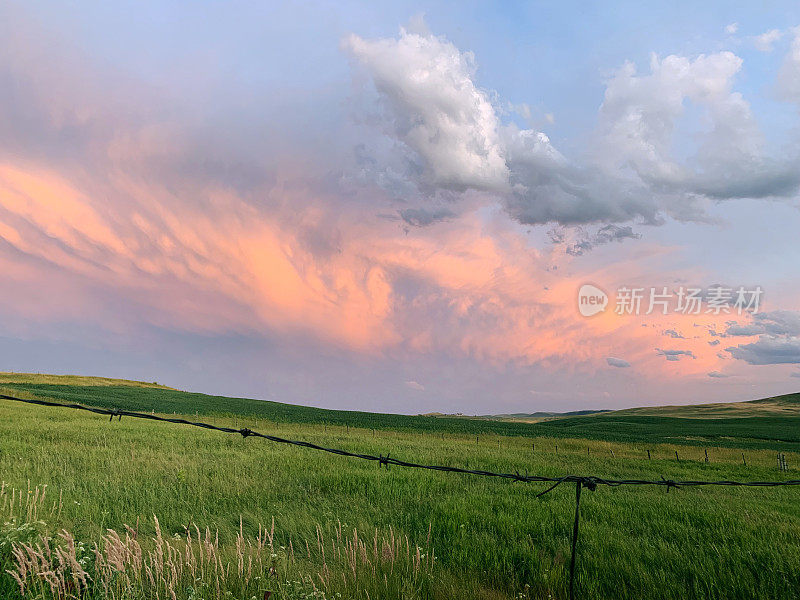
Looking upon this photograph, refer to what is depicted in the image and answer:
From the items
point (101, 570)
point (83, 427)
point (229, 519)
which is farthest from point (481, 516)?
point (83, 427)

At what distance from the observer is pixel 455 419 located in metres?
96.4

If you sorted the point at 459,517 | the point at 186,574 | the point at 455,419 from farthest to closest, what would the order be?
1. the point at 455,419
2. the point at 459,517
3. the point at 186,574

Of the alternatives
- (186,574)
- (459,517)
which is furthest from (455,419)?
(186,574)

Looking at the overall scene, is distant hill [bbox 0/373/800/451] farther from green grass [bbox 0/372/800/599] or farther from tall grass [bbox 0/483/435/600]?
tall grass [bbox 0/483/435/600]

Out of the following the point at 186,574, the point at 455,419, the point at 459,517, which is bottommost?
the point at 455,419

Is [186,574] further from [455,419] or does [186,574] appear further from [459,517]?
[455,419]

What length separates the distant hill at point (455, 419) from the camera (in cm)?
5778

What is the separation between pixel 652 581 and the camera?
5688 millimetres

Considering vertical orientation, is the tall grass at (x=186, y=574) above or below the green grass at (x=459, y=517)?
above

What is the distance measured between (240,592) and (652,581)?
4763mm

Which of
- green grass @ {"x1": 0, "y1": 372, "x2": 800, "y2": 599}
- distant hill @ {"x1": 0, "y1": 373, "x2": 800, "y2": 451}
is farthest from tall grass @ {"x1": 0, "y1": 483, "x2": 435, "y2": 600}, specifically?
distant hill @ {"x1": 0, "y1": 373, "x2": 800, "y2": 451}

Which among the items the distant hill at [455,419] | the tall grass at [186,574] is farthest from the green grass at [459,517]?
the distant hill at [455,419]

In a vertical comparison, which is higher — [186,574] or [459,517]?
[186,574]

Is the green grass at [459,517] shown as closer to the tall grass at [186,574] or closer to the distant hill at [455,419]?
the tall grass at [186,574]
